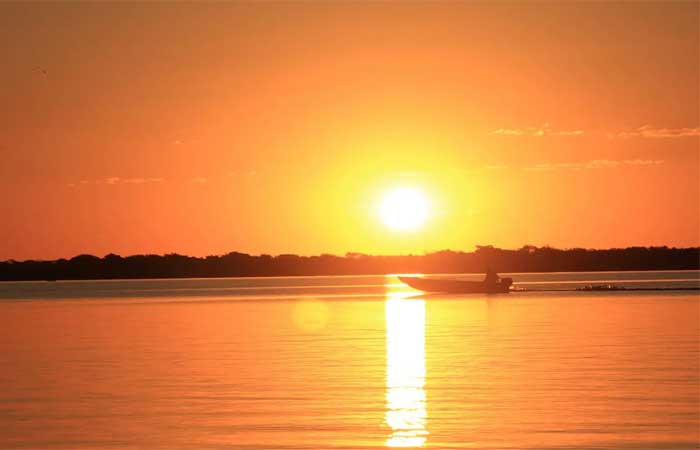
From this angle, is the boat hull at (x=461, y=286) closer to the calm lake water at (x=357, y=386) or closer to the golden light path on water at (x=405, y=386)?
the calm lake water at (x=357, y=386)

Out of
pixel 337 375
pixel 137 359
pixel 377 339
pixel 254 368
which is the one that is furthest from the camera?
pixel 377 339

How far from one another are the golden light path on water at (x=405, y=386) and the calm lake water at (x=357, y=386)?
0.07 metres

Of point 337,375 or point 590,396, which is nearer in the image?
point 590,396

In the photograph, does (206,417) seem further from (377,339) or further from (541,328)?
(541,328)

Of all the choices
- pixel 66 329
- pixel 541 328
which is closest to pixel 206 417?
pixel 541 328

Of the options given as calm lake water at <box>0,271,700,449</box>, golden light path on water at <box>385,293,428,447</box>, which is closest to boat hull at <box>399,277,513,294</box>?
calm lake water at <box>0,271,700,449</box>

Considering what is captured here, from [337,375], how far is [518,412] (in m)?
9.77

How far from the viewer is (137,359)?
4344 cm

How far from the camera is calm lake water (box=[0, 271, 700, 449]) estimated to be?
24.8 m

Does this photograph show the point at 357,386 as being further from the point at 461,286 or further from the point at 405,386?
the point at 461,286

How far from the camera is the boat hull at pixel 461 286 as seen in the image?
4530 inches

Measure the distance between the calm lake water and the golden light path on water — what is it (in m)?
0.07

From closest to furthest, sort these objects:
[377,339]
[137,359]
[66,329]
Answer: [137,359] < [377,339] < [66,329]

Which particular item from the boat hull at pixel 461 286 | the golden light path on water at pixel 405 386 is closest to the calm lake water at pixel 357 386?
the golden light path on water at pixel 405 386
